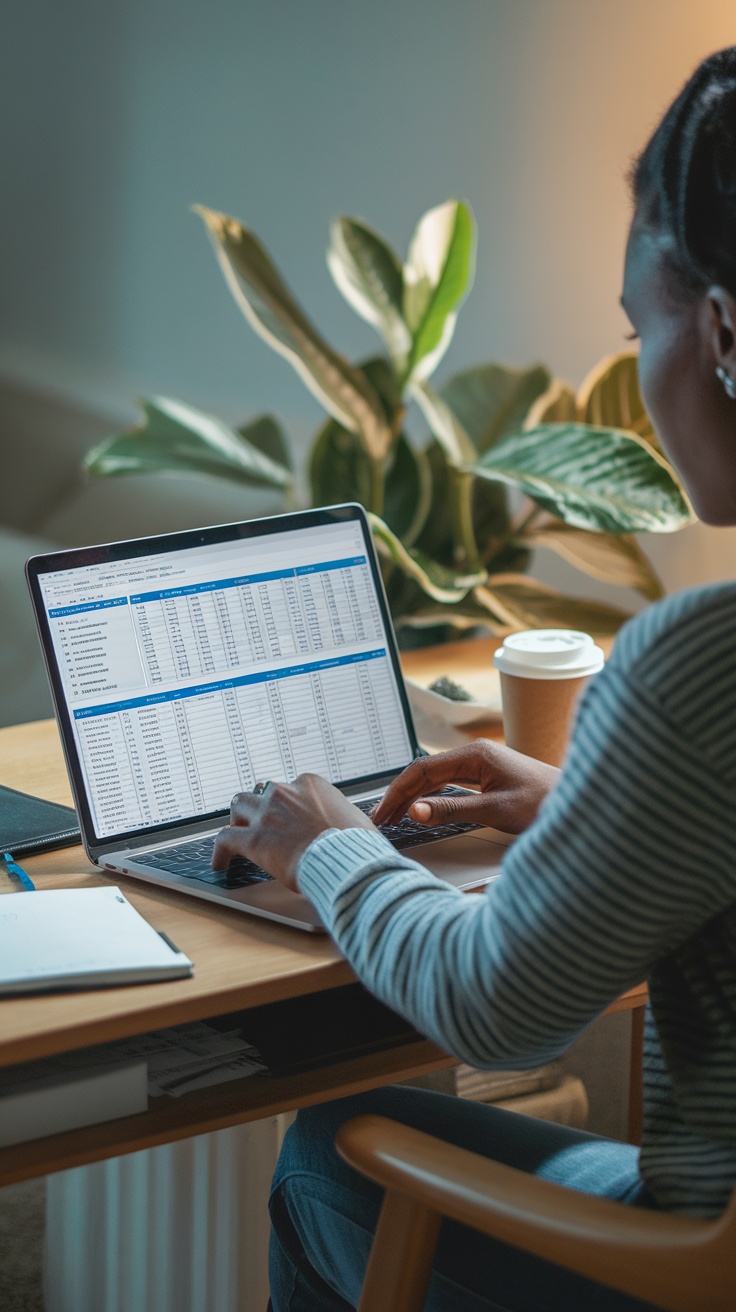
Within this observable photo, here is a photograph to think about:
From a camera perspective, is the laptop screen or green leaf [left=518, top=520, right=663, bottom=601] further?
green leaf [left=518, top=520, right=663, bottom=601]

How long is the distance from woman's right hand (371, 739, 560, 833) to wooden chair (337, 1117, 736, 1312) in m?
0.33

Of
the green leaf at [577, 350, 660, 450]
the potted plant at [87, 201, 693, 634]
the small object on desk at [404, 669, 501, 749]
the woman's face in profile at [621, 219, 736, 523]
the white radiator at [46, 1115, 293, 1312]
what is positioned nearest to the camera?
the woman's face in profile at [621, 219, 736, 523]

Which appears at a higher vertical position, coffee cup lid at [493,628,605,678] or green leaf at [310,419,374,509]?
green leaf at [310,419,374,509]

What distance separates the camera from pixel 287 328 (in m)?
1.97

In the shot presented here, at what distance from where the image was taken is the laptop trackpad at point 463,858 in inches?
41.8

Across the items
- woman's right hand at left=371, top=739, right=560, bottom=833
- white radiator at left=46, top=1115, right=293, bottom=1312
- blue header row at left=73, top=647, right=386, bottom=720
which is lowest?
white radiator at left=46, top=1115, right=293, bottom=1312

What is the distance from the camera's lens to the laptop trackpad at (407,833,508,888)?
1062mm

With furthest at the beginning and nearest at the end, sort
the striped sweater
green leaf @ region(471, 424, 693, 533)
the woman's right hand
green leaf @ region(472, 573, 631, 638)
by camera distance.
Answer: green leaf @ region(472, 573, 631, 638) → green leaf @ region(471, 424, 693, 533) → the woman's right hand → the striped sweater

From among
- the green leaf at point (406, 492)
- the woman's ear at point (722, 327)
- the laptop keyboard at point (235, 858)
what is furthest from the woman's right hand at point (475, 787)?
the green leaf at point (406, 492)

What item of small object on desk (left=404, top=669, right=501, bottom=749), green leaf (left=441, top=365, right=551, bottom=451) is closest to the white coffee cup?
small object on desk (left=404, top=669, right=501, bottom=749)

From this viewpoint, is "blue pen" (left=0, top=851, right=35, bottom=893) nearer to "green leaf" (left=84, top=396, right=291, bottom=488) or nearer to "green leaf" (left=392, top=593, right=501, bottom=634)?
"green leaf" (left=392, top=593, right=501, bottom=634)

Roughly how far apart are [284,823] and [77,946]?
0.18 meters

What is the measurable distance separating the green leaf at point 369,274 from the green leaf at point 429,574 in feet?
1.14

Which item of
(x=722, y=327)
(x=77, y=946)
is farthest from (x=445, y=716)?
(x=722, y=327)
